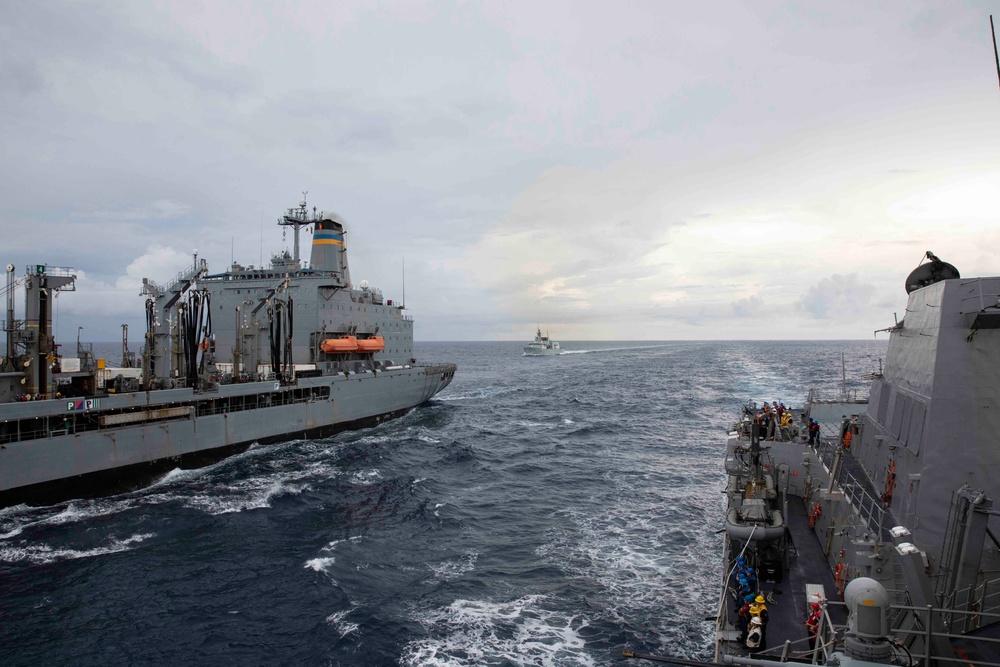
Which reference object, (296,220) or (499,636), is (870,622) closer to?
(499,636)

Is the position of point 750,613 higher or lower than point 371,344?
lower

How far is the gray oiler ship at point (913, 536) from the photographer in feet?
28.3

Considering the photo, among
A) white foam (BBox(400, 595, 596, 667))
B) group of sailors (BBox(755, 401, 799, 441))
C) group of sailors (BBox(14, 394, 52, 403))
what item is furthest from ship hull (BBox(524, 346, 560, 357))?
white foam (BBox(400, 595, 596, 667))

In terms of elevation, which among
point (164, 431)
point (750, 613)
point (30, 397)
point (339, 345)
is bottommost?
point (750, 613)

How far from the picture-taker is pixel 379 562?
1842 cm

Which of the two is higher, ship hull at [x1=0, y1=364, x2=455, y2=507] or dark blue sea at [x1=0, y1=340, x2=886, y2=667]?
ship hull at [x1=0, y1=364, x2=455, y2=507]

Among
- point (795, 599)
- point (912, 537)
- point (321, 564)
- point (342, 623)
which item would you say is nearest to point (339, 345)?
point (321, 564)

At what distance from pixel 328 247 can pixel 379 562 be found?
33202 mm

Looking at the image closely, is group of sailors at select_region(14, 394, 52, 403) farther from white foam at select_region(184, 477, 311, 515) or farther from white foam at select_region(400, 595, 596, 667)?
white foam at select_region(400, 595, 596, 667)

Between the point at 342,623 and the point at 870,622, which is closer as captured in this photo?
the point at 870,622

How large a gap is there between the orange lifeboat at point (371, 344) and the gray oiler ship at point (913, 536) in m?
32.6

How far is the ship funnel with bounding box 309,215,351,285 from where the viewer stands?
151ft

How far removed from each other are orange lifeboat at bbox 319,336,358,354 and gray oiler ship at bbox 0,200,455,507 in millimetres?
107

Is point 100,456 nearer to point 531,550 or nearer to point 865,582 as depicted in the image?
point 531,550
